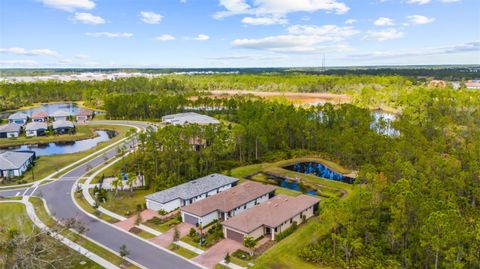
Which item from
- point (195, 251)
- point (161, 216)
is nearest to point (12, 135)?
point (161, 216)

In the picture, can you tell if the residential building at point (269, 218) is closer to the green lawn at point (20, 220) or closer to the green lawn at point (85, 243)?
the green lawn at point (85, 243)

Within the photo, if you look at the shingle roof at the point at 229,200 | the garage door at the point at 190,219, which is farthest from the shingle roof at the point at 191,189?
the garage door at the point at 190,219

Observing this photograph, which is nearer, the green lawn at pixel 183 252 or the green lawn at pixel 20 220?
the green lawn at pixel 20 220

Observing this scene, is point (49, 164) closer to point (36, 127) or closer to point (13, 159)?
point (13, 159)

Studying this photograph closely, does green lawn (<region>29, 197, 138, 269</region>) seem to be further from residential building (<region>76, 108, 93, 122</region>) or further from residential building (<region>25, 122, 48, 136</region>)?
residential building (<region>76, 108, 93, 122</region>)

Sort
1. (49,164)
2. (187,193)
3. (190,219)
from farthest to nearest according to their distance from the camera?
(49,164), (187,193), (190,219)

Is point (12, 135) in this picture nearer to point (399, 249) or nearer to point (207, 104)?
point (207, 104)

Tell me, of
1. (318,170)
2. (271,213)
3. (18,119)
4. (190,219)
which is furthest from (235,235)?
(18,119)
